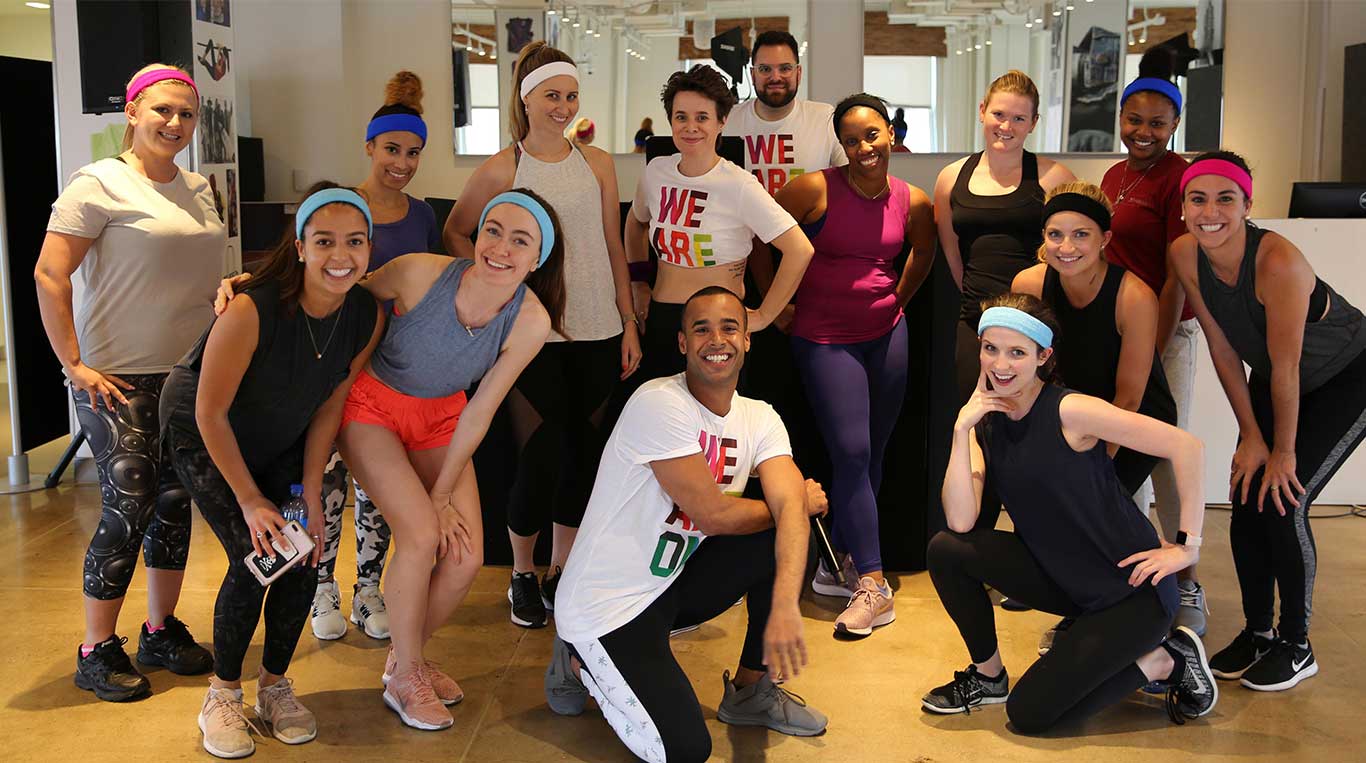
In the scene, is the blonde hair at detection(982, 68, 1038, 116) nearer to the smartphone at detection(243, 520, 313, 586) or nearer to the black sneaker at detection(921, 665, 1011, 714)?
the black sneaker at detection(921, 665, 1011, 714)

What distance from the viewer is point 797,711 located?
299 cm

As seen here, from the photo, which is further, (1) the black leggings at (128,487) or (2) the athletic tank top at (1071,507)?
(1) the black leggings at (128,487)

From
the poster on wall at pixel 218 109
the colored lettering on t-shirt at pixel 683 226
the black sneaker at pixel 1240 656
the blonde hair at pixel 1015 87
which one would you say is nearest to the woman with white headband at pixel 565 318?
the colored lettering on t-shirt at pixel 683 226

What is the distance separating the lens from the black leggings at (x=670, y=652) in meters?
2.73

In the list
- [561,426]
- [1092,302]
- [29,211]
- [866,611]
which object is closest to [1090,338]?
[1092,302]

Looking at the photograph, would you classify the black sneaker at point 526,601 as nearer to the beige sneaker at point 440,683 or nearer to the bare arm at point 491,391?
the beige sneaker at point 440,683

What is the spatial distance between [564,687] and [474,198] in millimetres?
1386

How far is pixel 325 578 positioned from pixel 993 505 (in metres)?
1.88

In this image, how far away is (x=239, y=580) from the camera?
278 cm

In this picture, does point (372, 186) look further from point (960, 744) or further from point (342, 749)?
point (960, 744)

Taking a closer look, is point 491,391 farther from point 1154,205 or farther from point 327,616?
point 1154,205

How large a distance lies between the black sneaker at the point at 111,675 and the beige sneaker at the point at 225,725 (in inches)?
12.7

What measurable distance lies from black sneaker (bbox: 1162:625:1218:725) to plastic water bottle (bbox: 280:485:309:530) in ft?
6.60

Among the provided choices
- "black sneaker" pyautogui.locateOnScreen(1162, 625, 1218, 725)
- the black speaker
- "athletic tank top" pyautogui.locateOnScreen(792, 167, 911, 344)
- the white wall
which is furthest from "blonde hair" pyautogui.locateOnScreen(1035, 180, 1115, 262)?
the white wall
